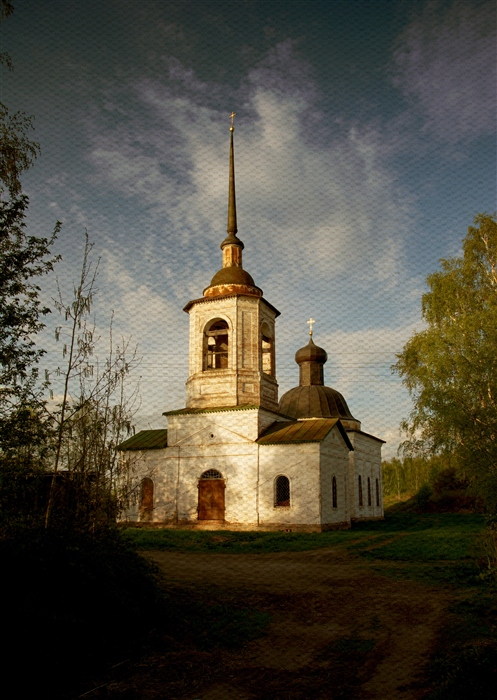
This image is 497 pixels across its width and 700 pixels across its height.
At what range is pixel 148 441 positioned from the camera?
864 inches

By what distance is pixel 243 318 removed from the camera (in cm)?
2105

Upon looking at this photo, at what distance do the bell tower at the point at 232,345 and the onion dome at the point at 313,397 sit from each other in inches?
257

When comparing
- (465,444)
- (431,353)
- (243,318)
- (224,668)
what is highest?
(243,318)

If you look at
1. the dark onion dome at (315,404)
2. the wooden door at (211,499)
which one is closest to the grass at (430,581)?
the wooden door at (211,499)

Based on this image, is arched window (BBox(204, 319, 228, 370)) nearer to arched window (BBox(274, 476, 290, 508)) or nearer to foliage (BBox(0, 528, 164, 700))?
arched window (BBox(274, 476, 290, 508))

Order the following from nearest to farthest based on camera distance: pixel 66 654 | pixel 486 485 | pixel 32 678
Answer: pixel 32 678, pixel 66 654, pixel 486 485

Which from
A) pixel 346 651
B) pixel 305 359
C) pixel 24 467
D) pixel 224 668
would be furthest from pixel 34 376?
pixel 305 359

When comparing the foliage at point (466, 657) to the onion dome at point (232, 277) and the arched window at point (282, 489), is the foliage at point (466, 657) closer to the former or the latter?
the arched window at point (282, 489)

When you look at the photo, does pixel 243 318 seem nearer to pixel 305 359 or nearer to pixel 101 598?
pixel 305 359

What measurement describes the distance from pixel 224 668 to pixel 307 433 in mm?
14366

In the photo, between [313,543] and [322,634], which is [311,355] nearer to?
[313,543]

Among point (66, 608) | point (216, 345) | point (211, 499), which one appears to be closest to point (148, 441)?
point (211, 499)

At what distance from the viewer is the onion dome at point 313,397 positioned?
28.1m

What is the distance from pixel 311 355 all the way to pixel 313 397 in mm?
2545
